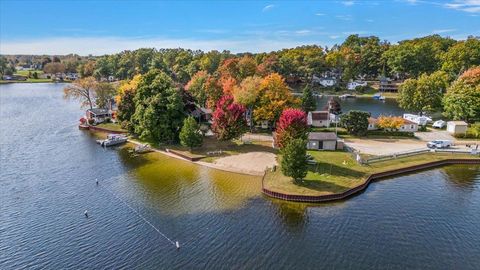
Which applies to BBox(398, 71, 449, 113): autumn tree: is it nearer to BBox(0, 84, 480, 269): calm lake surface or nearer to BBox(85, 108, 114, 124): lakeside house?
BBox(0, 84, 480, 269): calm lake surface

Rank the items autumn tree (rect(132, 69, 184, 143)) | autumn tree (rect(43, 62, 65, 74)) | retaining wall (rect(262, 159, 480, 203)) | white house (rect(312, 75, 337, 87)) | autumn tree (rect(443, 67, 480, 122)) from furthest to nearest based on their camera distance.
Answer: autumn tree (rect(43, 62, 65, 74)) → white house (rect(312, 75, 337, 87)) → autumn tree (rect(443, 67, 480, 122)) → autumn tree (rect(132, 69, 184, 143)) → retaining wall (rect(262, 159, 480, 203))

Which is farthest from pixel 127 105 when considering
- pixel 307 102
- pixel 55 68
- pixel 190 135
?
pixel 55 68

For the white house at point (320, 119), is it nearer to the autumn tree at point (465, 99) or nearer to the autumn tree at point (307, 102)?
the autumn tree at point (307, 102)

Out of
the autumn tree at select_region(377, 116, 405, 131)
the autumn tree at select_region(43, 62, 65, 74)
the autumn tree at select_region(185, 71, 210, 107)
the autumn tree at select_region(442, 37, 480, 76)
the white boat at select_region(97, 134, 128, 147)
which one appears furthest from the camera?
the autumn tree at select_region(43, 62, 65, 74)

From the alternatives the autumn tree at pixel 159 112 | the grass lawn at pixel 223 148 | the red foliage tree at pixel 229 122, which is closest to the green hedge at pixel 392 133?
the grass lawn at pixel 223 148

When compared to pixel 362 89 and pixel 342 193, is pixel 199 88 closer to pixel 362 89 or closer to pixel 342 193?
pixel 342 193

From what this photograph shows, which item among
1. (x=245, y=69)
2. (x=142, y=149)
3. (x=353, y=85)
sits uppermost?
(x=245, y=69)

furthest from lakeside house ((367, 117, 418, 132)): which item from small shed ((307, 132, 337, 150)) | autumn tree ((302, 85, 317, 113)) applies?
autumn tree ((302, 85, 317, 113))
